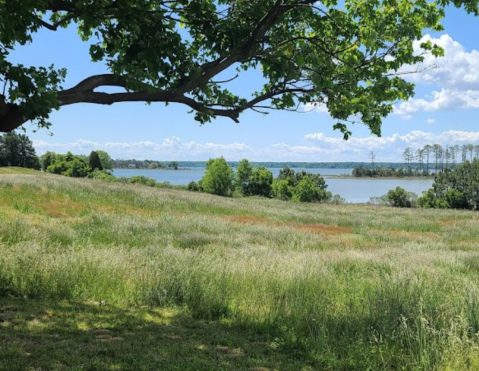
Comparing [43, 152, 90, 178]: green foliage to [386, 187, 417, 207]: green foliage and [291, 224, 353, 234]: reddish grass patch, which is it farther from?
[291, 224, 353, 234]: reddish grass patch

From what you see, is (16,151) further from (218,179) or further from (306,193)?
(306,193)

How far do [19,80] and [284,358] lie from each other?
4.50 m

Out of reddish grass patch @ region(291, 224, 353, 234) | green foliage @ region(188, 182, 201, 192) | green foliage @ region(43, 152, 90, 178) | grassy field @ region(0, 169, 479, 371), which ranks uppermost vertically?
green foliage @ region(43, 152, 90, 178)

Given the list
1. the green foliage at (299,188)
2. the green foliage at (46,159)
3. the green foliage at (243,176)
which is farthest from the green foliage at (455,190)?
the green foliage at (46,159)

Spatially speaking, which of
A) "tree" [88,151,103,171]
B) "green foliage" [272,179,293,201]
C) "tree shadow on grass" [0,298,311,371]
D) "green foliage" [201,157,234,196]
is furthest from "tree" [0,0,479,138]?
"tree" [88,151,103,171]

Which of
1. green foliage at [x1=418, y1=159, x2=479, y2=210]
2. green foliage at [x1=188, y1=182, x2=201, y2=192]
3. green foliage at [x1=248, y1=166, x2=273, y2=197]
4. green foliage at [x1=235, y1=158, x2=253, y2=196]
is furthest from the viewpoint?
green foliage at [x1=235, y1=158, x2=253, y2=196]

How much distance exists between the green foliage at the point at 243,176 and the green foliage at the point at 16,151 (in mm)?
57660

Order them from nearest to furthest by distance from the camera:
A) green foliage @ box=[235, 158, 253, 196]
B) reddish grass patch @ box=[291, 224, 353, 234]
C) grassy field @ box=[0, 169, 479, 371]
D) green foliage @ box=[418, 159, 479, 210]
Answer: grassy field @ box=[0, 169, 479, 371]
reddish grass patch @ box=[291, 224, 353, 234]
green foliage @ box=[418, 159, 479, 210]
green foliage @ box=[235, 158, 253, 196]

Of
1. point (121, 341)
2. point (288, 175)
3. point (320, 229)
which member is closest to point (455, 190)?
point (288, 175)

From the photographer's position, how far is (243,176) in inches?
4719

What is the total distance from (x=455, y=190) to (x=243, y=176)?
2211 inches

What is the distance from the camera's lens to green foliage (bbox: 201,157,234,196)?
95688mm

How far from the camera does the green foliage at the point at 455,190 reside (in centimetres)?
9531

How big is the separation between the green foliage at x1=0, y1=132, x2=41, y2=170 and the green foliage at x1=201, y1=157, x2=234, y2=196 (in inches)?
1911
